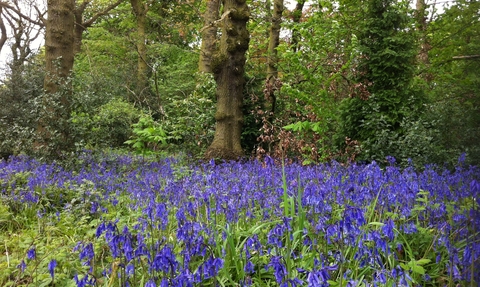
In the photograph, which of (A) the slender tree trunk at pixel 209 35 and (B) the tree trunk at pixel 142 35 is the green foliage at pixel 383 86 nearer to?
(A) the slender tree trunk at pixel 209 35

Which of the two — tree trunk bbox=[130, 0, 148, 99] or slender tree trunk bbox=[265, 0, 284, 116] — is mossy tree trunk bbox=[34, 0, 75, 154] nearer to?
slender tree trunk bbox=[265, 0, 284, 116]

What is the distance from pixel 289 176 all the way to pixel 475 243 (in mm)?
3498

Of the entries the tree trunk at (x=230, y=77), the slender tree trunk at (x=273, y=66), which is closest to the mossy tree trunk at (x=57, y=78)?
the tree trunk at (x=230, y=77)

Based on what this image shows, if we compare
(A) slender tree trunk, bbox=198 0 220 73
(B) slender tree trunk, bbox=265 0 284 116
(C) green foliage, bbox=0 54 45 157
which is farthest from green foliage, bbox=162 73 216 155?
(C) green foliage, bbox=0 54 45 157

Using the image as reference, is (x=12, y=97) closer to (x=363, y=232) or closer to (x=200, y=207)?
(x=200, y=207)

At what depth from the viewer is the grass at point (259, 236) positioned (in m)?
1.89

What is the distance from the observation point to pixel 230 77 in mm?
8523

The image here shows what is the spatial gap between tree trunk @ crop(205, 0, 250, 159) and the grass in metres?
3.49

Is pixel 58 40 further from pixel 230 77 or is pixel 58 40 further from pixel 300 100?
pixel 300 100

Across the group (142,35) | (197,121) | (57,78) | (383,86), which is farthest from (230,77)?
(142,35)

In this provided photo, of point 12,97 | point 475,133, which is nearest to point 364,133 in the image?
point 475,133

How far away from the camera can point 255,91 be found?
9.58 meters

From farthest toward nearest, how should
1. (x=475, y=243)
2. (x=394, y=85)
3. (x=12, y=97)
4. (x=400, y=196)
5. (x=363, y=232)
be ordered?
1. (x=12, y=97)
2. (x=394, y=85)
3. (x=400, y=196)
4. (x=363, y=232)
5. (x=475, y=243)

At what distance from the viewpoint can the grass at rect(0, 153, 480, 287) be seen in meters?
1.89
